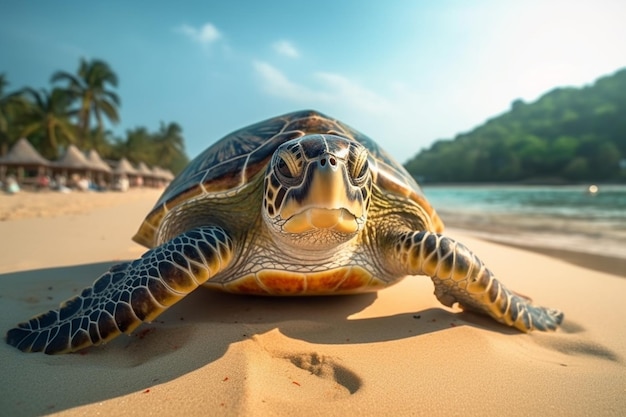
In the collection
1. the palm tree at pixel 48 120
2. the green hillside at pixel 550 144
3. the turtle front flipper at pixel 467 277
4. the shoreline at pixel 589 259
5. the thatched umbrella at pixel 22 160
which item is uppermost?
the green hillside at pixel 550 144

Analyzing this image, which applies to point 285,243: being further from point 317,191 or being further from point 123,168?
point 123,168

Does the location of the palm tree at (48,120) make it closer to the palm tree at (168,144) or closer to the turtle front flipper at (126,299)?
the palm tree at (168,144)

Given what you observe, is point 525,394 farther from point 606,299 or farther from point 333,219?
point 606,299

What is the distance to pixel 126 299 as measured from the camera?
166 cm

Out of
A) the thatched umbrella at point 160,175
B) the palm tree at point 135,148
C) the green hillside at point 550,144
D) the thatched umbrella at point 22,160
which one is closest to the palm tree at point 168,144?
the palm tree at point 135,148

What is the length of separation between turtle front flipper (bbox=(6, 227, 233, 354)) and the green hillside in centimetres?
7738

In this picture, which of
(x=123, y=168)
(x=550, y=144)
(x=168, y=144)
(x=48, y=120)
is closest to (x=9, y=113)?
(x=48, y=120)

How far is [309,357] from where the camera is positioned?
160cm

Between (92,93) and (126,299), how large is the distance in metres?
44.8

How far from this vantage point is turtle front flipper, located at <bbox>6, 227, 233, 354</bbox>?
1587 millimetres

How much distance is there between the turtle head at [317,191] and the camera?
1637 millimetres

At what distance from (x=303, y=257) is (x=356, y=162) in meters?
0.67

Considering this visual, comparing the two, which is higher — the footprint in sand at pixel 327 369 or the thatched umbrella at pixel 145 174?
the thatched umbrella at pixel 145 174

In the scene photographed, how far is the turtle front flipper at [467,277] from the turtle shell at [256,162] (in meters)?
0.60
